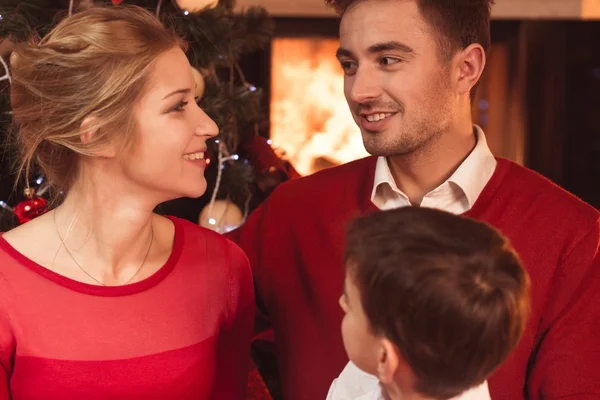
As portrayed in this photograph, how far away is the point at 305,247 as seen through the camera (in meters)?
1.78

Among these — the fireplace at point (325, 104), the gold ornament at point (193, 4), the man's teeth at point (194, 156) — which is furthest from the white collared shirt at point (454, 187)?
the fireplace at point (325, 104)

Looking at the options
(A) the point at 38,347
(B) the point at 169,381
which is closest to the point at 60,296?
(A) the point at 38,347

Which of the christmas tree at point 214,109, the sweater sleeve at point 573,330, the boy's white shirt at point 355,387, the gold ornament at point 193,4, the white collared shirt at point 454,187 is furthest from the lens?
the gold ornament at point 193,4

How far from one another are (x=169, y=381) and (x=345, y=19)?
837mm

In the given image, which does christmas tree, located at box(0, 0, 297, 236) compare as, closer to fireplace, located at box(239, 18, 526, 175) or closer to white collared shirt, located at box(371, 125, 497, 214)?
white collared shirt, located at box(371, 125, 497, 214)

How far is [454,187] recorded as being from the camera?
5.60ft

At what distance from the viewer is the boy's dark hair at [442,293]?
108 cm

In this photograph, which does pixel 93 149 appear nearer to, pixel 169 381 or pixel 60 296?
pixel 60 296

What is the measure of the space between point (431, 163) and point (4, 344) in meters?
0.92

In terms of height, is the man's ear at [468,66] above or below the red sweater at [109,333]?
above

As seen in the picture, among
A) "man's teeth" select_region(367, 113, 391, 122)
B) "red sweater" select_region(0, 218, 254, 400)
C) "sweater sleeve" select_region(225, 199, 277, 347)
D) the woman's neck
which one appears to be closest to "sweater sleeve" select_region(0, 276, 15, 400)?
"red sweater" select_region(0, 218, 254, 400)

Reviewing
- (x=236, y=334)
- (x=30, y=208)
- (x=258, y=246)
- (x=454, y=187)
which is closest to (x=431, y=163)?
(x=454, y=187)

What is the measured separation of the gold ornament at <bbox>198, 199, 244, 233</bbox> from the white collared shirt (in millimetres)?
489

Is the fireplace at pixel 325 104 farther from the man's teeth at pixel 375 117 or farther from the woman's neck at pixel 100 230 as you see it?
the woman's neck at pixel 100 230
